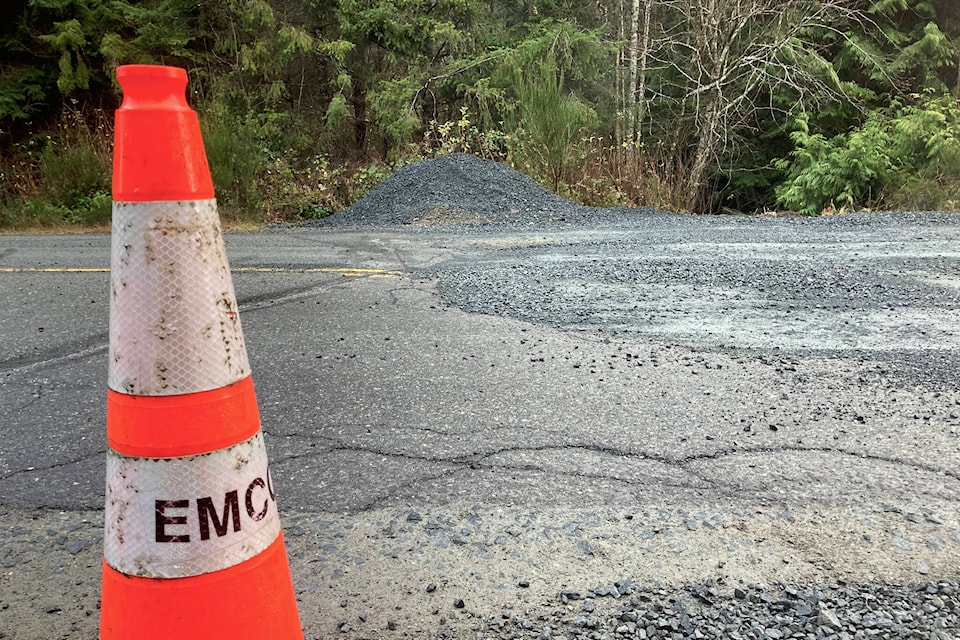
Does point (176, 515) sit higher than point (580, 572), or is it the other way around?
point (176, 515)

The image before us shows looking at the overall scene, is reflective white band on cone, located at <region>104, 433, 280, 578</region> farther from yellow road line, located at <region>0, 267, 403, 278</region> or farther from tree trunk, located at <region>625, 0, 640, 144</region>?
tree trunk, located at <region>625, 0, 640, 144</region>

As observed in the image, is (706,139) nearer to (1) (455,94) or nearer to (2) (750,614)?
(1) (455,94)

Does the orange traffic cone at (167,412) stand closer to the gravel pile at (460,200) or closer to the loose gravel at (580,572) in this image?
the loose gravel at (580,572)

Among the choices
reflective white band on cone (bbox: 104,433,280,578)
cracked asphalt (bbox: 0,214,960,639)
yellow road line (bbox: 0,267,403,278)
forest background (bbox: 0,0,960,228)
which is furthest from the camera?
forest background (bbox: 0,0,960,228)

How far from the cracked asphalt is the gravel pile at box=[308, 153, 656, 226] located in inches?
189

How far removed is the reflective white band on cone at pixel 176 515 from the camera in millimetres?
1403

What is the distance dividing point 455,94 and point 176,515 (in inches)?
667

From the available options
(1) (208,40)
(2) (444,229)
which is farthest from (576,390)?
(1) (208,40)

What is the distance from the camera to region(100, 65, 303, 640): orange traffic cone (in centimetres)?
140

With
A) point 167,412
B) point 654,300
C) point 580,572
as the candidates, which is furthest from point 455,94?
point 167,412

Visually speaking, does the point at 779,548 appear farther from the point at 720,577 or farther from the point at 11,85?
the point at 11,85

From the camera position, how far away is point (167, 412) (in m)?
1.41

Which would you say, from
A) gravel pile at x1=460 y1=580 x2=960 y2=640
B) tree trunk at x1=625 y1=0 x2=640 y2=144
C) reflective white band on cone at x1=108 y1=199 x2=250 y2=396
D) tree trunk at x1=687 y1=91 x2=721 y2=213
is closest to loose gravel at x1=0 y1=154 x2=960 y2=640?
gravel pile at x1=460 y1=580 x2=960 y2=640

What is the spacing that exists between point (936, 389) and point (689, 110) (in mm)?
19577
